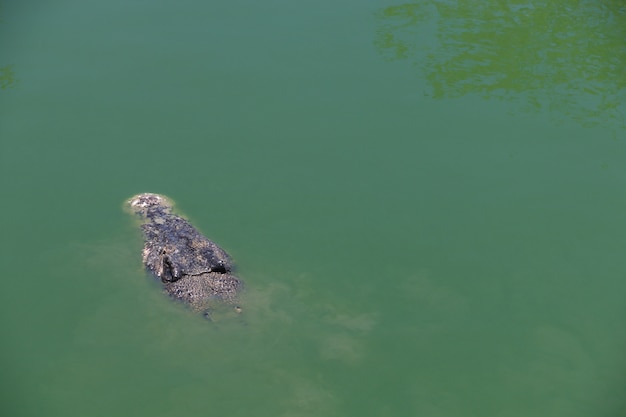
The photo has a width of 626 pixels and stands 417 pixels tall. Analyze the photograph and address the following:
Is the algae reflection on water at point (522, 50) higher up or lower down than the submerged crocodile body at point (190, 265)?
higher up

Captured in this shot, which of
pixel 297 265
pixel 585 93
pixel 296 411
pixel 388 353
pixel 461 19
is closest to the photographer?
pixel 296 411

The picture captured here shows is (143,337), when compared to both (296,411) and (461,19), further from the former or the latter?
(461,19)

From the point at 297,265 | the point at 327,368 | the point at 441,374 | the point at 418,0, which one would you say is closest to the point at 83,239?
the point at 297,265

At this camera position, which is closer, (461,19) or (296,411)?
(296,411)

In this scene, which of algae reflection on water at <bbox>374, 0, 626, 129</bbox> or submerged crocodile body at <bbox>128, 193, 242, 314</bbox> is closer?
submerged crocodile body at <bbox>128, 193, 242, 314</bbox>

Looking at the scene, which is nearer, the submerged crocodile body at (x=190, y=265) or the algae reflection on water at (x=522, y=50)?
the submerged crocodile body at (x=190, y=265)
